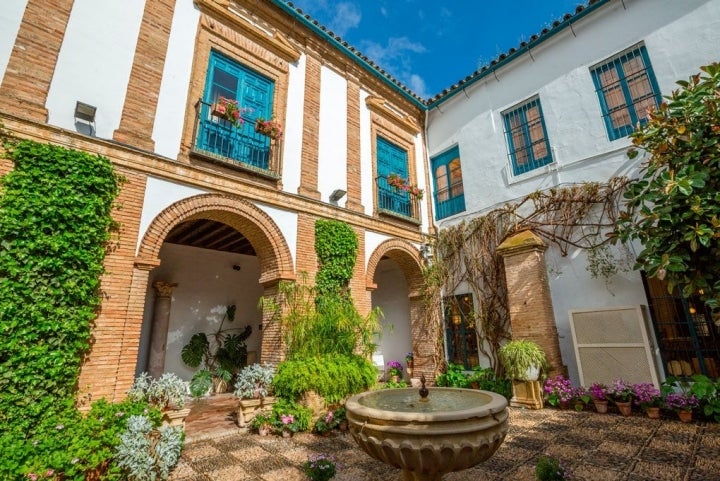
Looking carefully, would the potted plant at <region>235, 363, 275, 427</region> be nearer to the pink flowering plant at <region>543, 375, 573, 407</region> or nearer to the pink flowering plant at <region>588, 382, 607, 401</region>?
the pink flowering plant at <region>543, 375, 573, 407</region>

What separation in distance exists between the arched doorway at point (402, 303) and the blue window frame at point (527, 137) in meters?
3.62

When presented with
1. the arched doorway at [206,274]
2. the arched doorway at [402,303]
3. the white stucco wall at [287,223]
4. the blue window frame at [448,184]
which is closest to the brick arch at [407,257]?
the arched doorway at [402,303]

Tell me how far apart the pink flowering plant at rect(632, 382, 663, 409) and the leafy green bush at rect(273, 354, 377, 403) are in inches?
173

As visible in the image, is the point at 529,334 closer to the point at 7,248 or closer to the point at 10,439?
the point at 10,439

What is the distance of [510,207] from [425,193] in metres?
2.79

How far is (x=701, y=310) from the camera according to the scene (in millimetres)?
6082

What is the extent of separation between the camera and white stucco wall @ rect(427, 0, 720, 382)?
6.88 metres

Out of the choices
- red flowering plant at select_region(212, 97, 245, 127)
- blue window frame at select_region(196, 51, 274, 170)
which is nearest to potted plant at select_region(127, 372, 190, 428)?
blue window frame at select_region(196, 51, 274, 170)

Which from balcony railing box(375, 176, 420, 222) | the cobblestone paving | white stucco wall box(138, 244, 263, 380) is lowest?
the cobblestone paving

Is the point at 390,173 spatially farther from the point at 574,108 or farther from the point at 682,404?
the point at 682,404

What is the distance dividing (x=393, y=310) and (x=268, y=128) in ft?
23.2

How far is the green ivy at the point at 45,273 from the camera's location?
3.88m

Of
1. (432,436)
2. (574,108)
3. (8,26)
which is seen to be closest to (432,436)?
(432,436)

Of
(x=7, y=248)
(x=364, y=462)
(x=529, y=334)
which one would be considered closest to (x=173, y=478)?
(x=364, y=462)
